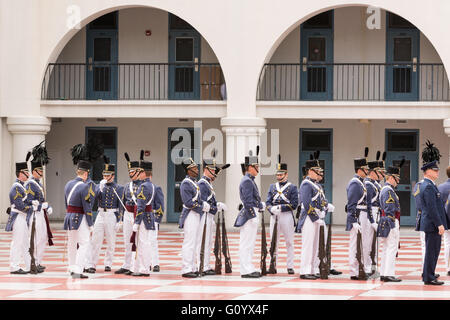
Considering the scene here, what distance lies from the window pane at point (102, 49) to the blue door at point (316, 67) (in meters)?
5.80

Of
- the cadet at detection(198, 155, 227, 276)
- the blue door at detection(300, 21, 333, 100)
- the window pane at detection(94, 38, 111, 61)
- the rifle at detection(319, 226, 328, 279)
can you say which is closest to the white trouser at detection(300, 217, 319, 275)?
the rifle at detection(319, 226, 328, 279)

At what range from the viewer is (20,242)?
55.6 ft

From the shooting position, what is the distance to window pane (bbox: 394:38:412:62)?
2989cm

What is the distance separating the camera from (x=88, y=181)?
53.8ft

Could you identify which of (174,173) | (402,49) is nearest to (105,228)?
(174,173)

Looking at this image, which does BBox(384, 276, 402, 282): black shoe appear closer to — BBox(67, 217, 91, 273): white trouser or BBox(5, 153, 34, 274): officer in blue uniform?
BBox(67, 217, 91, 273): white trouser

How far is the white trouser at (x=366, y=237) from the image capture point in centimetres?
1656

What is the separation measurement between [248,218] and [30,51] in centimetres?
1360

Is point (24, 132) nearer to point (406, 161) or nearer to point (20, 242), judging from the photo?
point (406, 161)

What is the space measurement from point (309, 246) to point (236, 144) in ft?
38.1

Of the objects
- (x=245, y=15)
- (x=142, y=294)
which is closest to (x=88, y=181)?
(x=142, y=294)

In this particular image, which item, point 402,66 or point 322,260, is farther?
point 402,66

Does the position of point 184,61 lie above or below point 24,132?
above

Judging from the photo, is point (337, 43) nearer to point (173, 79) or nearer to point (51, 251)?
point (173, 79)
